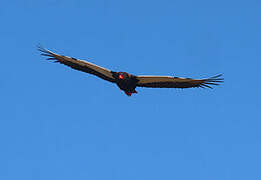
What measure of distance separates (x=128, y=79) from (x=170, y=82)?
147 inches

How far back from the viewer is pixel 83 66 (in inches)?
1940

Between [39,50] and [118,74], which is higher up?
[39,50]

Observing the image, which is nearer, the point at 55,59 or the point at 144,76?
the point at 144,76

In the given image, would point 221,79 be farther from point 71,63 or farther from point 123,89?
point 71,63

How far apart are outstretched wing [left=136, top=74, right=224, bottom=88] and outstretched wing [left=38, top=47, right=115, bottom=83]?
2561 mm

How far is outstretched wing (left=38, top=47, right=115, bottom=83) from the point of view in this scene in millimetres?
48284

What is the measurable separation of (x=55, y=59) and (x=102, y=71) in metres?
4.28

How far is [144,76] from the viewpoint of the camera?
4688 centimetres

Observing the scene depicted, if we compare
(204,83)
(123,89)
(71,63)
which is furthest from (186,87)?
(71,63)

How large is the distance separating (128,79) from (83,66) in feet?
14.5

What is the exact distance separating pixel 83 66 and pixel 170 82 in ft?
22.9

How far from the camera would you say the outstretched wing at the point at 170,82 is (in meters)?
47.7

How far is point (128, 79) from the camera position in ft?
154

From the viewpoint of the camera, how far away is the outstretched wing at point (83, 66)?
48.3 meters
